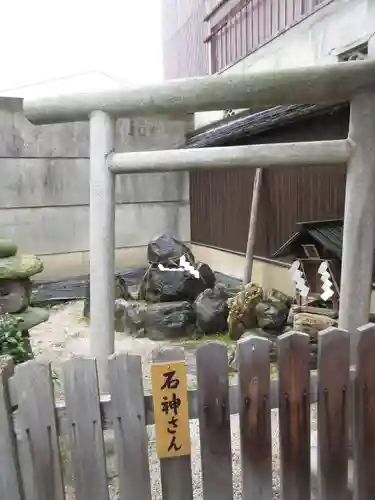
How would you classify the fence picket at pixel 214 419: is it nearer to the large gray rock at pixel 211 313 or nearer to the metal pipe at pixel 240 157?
the metal pipe at pixel 240 157

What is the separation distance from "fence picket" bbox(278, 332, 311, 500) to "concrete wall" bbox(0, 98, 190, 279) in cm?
820

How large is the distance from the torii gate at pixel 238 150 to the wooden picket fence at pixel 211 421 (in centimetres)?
85

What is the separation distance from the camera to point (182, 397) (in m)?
1.99

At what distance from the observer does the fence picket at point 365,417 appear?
6.53 ft

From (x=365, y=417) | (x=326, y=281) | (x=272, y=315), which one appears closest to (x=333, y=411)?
(x=365, y=417)

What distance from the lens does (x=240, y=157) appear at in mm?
2912

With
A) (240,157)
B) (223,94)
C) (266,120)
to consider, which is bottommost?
(240,157)

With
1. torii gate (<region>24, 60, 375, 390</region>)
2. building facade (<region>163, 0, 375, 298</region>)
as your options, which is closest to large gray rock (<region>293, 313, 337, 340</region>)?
building facade (<region>163, 0, 375, 298</region>)

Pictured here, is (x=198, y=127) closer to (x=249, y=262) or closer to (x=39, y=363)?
(x=249, y=262)

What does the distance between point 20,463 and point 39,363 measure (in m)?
0.51

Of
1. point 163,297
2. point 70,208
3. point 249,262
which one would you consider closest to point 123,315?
point 163,297

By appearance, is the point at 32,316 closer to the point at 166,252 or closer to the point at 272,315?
the point at 166,252

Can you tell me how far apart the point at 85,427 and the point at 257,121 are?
17.8 ft

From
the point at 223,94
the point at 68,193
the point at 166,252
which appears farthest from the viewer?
the point at 68,193
